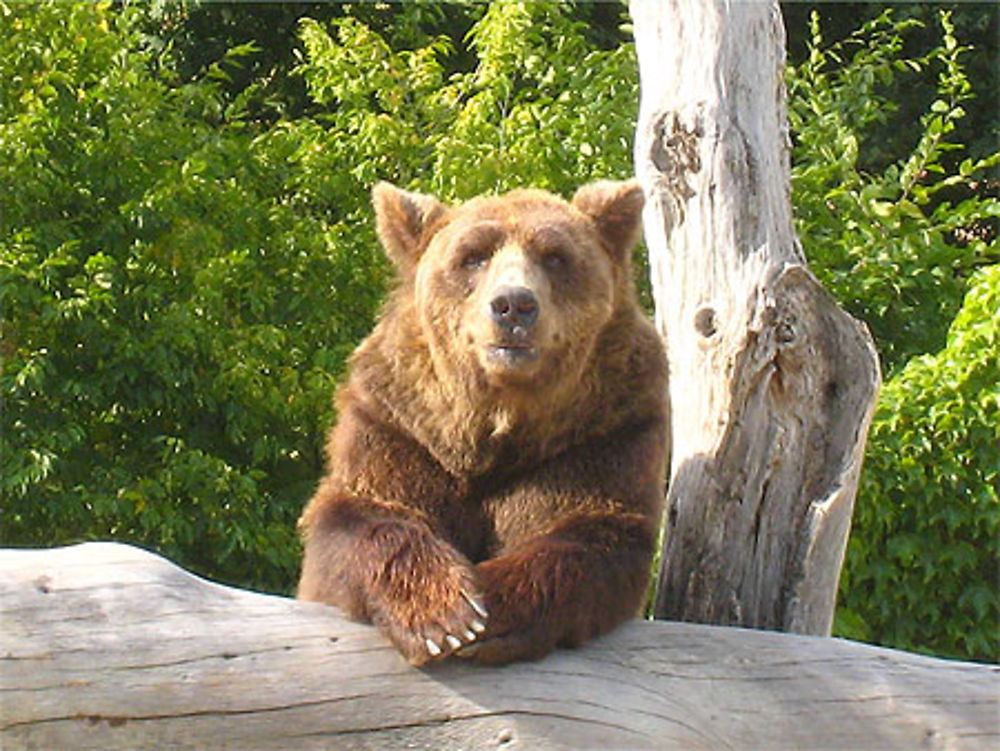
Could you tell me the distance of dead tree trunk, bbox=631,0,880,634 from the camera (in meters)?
4.87

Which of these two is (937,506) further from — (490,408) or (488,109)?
(490,408)

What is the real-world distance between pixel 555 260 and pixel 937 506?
14.5ft

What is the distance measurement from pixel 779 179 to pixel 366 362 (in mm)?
1575

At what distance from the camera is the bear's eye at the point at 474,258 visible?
173 inches

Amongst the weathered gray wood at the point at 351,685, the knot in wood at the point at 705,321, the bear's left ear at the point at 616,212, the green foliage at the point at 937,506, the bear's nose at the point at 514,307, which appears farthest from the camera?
the green foliage at the point at 937,506

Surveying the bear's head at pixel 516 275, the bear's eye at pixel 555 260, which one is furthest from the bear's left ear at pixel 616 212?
the bear's eye at pixel 555 260

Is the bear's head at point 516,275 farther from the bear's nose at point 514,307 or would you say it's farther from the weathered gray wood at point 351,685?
the weathered gray wood at point 351,685

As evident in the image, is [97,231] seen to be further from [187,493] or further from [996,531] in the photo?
[996,531]

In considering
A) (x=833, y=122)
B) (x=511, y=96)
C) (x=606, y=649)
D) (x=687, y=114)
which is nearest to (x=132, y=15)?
(x=511, y=96)

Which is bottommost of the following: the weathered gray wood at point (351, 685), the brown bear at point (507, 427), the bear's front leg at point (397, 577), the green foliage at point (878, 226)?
the weathered gray wood at point (351, 685)

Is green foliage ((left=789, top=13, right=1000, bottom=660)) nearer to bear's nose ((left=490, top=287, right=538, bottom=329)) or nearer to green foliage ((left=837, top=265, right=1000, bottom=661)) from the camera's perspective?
green foliage ((left=837, top=265, right=1000, bottom=661))

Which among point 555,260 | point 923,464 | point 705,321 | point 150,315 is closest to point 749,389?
point 705,321

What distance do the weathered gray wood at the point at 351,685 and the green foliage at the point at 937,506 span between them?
Result: 3817 millimetres

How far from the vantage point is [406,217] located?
473 centimetres
